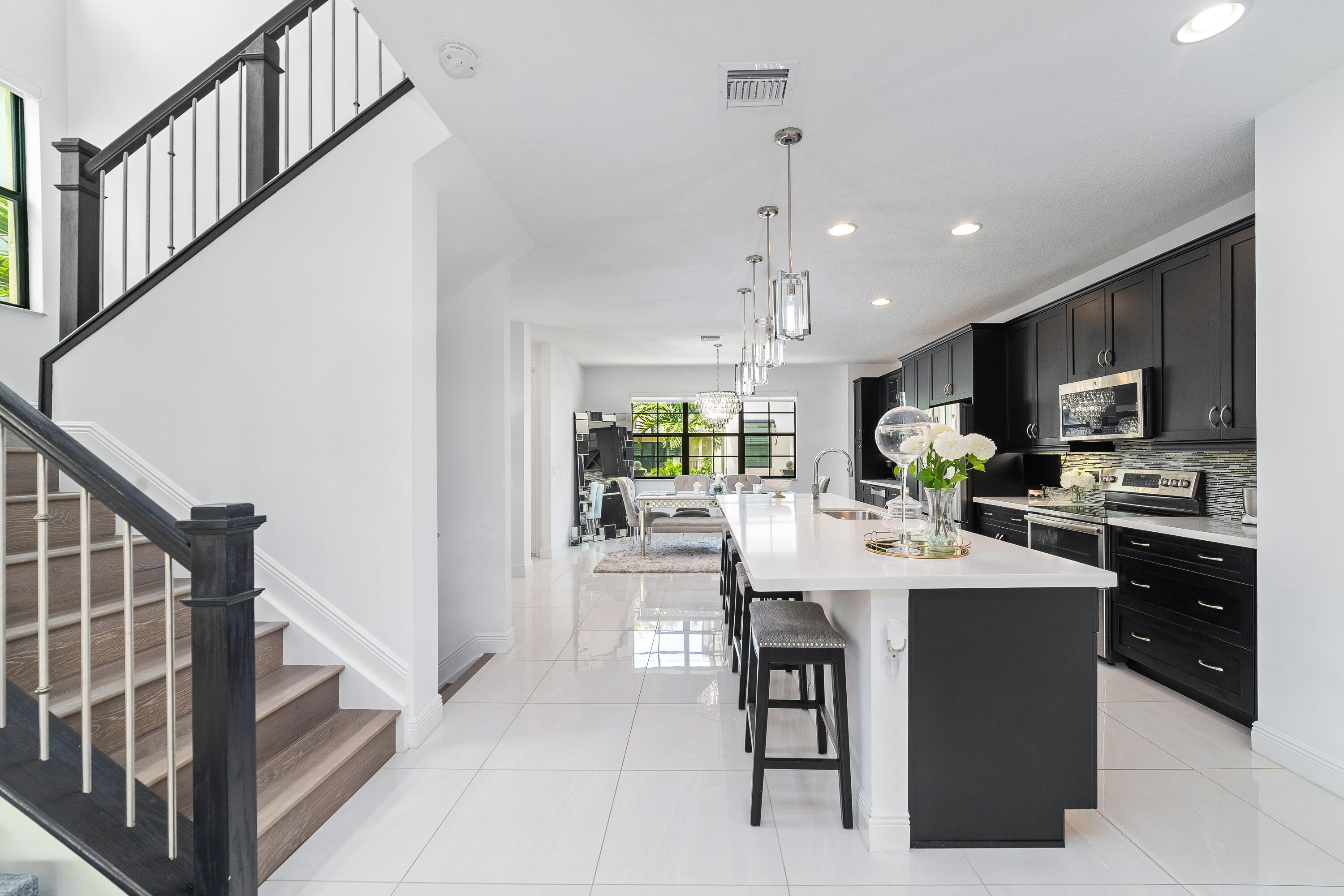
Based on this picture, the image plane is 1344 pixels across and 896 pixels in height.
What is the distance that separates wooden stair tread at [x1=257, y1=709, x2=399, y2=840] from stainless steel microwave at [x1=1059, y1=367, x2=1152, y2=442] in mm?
4136

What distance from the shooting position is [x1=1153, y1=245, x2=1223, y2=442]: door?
3.13 metres

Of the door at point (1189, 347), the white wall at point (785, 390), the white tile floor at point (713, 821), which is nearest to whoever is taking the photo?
the white tile floor at point (713, 821)

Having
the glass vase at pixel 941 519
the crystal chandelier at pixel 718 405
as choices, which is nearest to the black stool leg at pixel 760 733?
the glass vase at pixel 941 519

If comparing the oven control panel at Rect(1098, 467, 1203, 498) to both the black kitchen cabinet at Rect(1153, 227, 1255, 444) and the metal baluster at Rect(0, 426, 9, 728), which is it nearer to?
the black kitchen cabinet at Rect(1153, 227, 1255, 444)

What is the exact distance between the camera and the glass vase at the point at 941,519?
224cm

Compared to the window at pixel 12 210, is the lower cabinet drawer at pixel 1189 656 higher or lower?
lower

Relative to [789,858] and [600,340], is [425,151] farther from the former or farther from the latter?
[600,340]

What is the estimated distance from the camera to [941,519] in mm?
2271

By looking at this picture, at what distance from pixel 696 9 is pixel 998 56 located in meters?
1.02

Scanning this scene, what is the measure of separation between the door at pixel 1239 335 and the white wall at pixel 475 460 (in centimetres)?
376

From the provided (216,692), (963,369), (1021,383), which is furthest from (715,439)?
(216,692)

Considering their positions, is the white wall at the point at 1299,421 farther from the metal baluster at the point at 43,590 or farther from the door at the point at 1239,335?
the metal baluster at the point at 43,590

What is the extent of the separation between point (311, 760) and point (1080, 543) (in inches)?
157

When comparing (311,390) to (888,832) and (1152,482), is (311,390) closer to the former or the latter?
(888,832)
